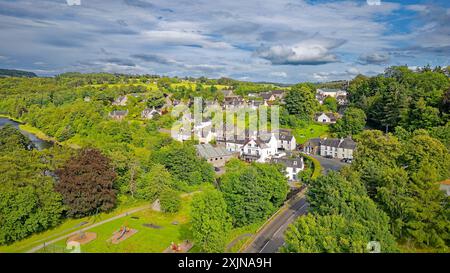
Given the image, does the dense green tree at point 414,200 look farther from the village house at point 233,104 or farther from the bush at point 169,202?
the village house at point 233,104

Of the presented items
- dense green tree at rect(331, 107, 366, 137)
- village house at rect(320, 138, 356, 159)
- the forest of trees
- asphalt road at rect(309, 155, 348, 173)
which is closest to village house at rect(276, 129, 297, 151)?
asphalt road at rect(309, 155, 348, 173)

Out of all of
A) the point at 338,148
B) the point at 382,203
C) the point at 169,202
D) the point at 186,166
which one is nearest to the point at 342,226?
the point at 382,203

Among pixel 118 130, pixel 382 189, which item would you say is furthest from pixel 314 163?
pixel 118 130

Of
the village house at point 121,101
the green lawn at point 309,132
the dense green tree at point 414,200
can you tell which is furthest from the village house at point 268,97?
the dense green tree at point 414,200

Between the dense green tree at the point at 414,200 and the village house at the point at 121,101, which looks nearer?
the dense green tree at the point at 414,200

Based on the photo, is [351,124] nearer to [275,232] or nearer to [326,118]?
[326,118]
